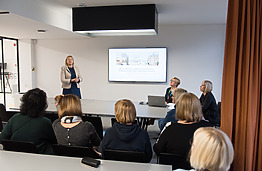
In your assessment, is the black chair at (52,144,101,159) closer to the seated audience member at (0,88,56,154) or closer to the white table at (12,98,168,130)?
the seated audience member at (0,88,56,154)

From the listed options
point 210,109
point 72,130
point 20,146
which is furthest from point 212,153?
point 210,109

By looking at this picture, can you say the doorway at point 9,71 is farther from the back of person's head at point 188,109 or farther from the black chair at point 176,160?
the black chair at point 176,160

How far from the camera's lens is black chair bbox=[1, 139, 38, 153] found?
2.07 metres

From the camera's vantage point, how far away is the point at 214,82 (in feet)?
21.8

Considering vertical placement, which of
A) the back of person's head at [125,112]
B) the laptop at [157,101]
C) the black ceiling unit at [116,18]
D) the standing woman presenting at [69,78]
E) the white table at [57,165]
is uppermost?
the black ceiling unit at [116,18]

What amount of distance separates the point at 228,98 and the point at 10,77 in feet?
25.9

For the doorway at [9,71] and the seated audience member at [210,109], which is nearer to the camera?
the seated audience member at [210,109]

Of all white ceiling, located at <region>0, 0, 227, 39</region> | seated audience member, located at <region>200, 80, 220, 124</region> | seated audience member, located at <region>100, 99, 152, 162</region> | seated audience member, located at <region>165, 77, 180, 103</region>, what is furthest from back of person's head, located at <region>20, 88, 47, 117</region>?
seated audience member, located at <region>200, 80, 220, 124</region>

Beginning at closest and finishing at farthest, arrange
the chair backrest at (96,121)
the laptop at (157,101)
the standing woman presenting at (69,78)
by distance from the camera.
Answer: the chair backrest at (96,121)
the laptop at (157,101)
the standing woman presenting at (69,78)

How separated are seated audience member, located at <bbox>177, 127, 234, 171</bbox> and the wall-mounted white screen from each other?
5.65 m

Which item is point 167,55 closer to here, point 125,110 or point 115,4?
point 115,4

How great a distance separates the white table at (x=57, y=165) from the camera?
5.47 feet

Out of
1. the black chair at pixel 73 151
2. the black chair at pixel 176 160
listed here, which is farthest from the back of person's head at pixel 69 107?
the black chair at pixel 176 160

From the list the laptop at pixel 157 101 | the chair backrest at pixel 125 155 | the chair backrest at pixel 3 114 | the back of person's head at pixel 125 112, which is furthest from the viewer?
the laptop at pixel 157 101
